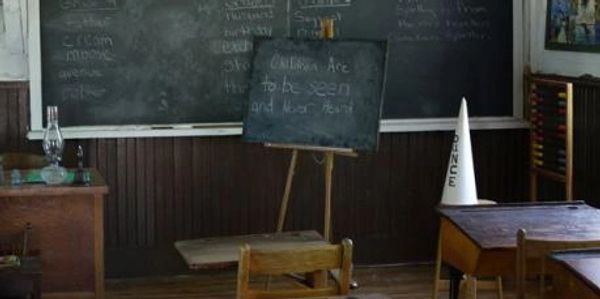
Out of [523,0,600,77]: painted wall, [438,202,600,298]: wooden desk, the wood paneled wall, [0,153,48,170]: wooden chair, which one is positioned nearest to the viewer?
[438,202,600,298]: wooden desk

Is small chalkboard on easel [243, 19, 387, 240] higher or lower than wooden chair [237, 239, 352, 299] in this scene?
higher

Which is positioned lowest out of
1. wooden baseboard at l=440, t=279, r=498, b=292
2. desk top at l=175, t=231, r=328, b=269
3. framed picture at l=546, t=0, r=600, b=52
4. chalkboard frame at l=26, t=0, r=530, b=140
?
wooden baseboard at l=440, t=279, r=498, b=292

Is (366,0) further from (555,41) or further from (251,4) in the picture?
(555,41)

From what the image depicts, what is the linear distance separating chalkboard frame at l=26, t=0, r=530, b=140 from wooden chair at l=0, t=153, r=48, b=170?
0.47m

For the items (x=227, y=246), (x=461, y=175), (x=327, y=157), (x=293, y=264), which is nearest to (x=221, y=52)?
(x=327, y=157)

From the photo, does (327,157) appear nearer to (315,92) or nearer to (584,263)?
(315,92)

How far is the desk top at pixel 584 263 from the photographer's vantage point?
3057mm

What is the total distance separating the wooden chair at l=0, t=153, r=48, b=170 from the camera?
5562 mm

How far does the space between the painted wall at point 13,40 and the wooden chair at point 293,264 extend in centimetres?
305

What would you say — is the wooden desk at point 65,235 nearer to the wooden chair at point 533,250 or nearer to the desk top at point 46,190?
the desk top at point 46,190

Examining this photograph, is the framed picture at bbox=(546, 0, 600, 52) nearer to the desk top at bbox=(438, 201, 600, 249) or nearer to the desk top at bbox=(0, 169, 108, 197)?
the desk top at bbox=(438, 201, 600, 249)

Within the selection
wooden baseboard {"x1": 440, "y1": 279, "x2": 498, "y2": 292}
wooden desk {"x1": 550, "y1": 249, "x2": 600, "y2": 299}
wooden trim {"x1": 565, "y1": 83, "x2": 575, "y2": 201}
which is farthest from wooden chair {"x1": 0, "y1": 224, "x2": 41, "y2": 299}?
wooden trim {"x1": 565, "y1": 83, "x2": 575, "y2": 201}

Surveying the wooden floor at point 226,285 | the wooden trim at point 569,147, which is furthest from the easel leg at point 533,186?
the wooden floor at point 226,285

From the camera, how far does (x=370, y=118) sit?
562 centimetres
